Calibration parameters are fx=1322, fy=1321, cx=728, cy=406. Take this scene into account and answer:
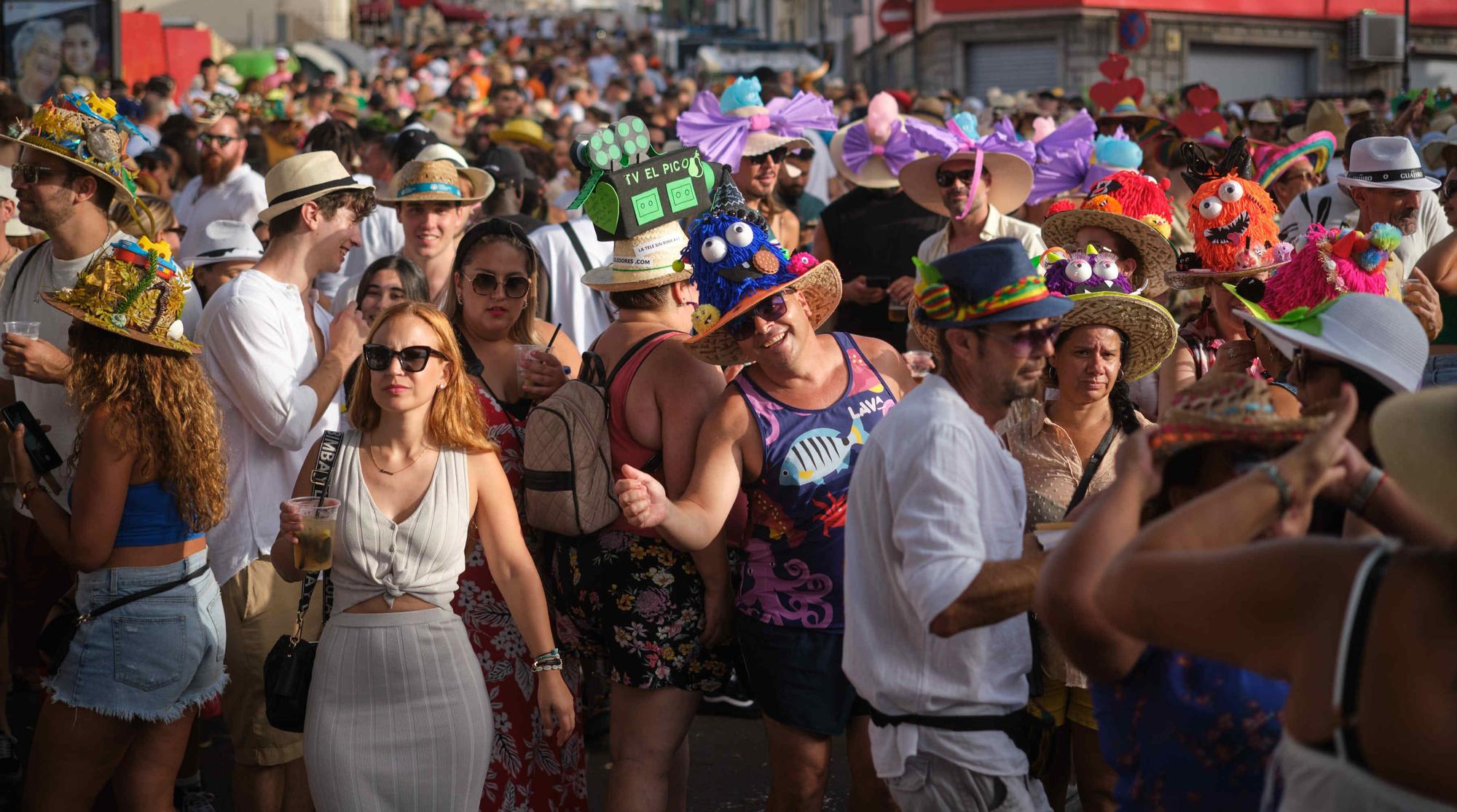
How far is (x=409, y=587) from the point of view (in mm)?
3357

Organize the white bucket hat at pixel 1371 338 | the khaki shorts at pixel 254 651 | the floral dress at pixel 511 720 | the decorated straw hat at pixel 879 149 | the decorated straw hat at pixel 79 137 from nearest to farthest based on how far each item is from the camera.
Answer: the white bucket hat at pixel 1371 338, the floral dress at pixel 511 720, the khaki shorts at pixel 254 651, the decorated straw hat at pixel 79 137, the decorated straw hat at pixel 879 149

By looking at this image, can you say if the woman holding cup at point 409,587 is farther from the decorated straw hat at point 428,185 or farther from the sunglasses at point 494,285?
the decorated straw hat at point 428,185

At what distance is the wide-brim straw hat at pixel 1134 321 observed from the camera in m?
3.68

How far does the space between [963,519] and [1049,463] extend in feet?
4.03

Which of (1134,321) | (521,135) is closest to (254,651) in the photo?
(1134,321)

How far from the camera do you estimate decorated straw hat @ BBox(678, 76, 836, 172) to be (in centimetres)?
641

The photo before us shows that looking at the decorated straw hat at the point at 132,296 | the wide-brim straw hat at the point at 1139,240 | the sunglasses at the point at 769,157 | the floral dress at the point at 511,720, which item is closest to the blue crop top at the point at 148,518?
the decorated straw hat at the point at 132,296

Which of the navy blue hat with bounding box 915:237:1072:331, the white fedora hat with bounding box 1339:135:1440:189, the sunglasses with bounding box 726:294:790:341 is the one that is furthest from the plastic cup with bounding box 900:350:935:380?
the white fedora hat with bounding box 1339:135:1440:189

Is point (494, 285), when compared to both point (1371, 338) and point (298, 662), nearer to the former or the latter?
point (298, 662)

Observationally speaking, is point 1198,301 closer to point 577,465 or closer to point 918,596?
point 577,465

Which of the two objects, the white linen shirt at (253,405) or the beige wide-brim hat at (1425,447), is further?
the white linen shirt at (253,405)

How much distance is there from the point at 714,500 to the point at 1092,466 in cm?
108

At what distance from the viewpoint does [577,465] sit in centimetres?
376

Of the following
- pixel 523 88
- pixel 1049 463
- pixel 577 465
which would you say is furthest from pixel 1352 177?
pixel 523 88
